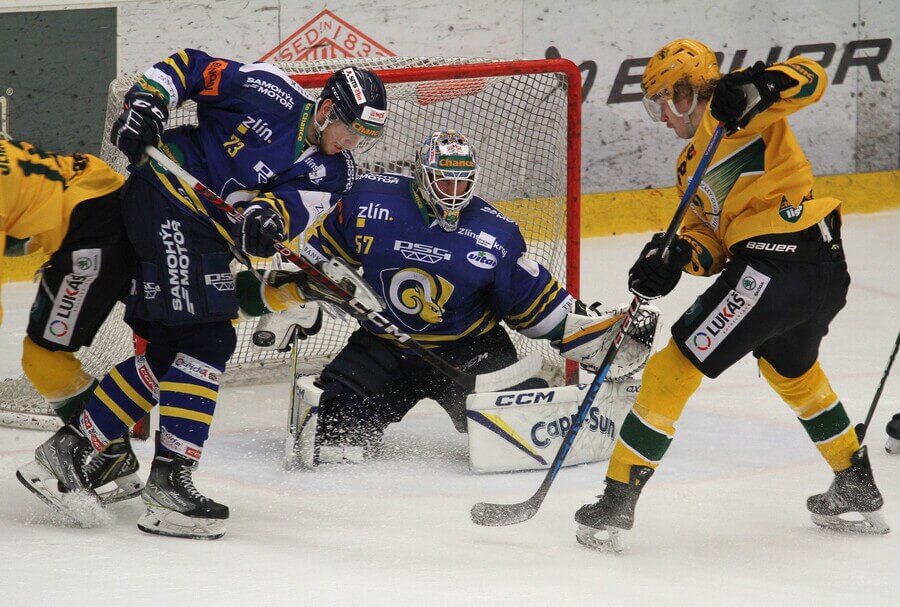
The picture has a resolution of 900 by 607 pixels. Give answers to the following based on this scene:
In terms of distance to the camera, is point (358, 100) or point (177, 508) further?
point (358, 100)

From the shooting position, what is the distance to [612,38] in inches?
217

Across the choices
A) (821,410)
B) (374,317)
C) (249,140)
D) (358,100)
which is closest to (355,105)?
(358,100)

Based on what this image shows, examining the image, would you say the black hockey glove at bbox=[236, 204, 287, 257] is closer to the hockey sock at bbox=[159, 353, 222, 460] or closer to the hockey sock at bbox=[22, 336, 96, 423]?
the hockey sock at bbox=[159, 353, 222, 460]

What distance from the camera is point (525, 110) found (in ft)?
13.3

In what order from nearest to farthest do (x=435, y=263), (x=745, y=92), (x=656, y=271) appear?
(x=745, y=92), (x=656, y=271), (x=435, y=263)

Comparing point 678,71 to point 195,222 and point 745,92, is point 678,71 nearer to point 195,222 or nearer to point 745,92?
point 745,92

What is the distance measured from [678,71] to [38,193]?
1.35 m

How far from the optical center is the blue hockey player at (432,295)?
324 centimetres

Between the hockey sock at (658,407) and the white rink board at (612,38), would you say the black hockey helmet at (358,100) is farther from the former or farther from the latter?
the white rink board at (612,38)

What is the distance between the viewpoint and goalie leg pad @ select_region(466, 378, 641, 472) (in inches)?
127

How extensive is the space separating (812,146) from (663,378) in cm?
349

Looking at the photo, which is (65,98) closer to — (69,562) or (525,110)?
(525,110)

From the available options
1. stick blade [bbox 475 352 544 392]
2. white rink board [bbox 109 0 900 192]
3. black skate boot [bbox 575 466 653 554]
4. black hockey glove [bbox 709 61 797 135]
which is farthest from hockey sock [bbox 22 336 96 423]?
white rink board [bbox 109 0 900 192]

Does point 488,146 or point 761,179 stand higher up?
point 761,179
